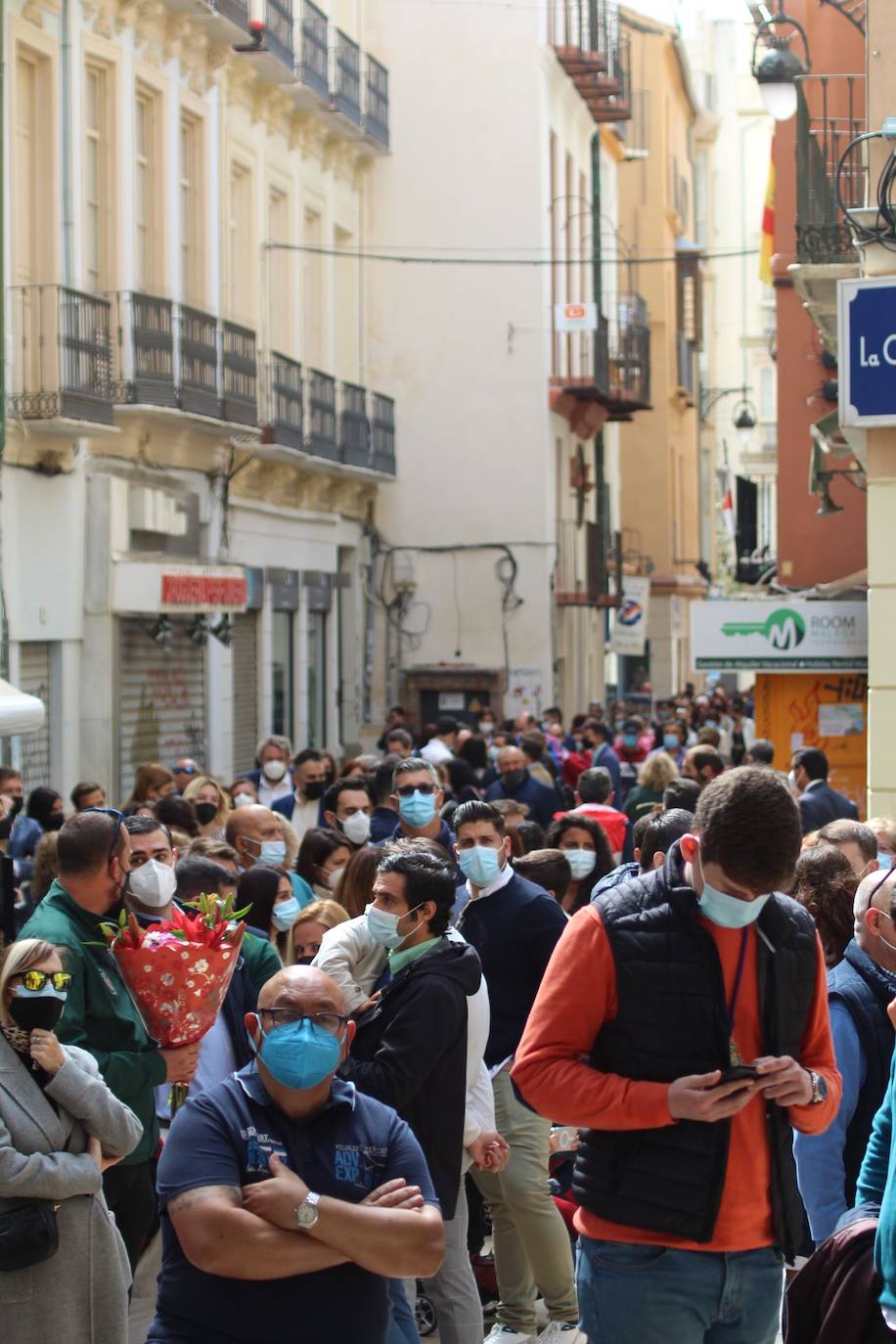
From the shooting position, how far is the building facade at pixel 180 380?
18469 mm

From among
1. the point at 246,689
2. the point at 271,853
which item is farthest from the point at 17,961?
the point at 246,689

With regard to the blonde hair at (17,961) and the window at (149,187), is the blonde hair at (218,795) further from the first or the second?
the window at (149,187)

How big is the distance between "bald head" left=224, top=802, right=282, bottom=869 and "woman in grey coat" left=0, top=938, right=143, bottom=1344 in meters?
4.44

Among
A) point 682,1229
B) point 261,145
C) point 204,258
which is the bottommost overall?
point 682,1229

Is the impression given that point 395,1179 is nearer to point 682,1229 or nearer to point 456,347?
point 682,1229

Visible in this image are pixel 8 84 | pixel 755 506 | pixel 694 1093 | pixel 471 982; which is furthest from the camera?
pixel 755 506

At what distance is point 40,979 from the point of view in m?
5.09

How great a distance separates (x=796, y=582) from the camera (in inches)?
920

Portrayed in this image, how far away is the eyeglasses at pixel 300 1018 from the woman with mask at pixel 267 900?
3501 mm

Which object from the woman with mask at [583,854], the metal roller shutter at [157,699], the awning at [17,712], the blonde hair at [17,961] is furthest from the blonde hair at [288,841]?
the metal roller shutter at [157,699]

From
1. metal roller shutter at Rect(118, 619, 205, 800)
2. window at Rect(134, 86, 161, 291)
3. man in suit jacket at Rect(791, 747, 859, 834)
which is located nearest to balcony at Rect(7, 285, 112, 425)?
metal roller shutter at Rect(118, 619, 205, 800)

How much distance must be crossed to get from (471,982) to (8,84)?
14.2m

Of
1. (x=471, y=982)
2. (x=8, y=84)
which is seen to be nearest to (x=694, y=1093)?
(x=471, y=982)

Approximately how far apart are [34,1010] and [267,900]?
9.58ft
